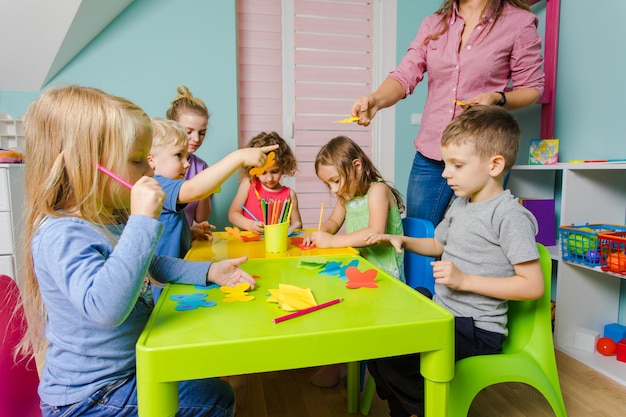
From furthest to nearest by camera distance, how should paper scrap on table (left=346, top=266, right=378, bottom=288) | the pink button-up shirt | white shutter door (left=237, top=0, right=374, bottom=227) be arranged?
1. white shutter door (left=237, top=0, right=374, bottom=227)
2. the pink button-up shirt
3. paper scrap on table (left=346, top=266, right=378, bottom=288)

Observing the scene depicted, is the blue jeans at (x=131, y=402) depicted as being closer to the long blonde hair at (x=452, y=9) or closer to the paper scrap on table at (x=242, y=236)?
the paper scrap on table at (x=242, y=236)

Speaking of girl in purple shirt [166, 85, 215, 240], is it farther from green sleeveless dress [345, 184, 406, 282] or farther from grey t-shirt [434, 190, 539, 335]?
grey t-shirt [434, 190, 539, 335]

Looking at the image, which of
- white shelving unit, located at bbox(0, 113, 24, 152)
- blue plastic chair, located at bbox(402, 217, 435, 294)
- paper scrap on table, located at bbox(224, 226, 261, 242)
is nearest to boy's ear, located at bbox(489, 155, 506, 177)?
blue plastic chair, located at bbox(402, 217, 435, 294)

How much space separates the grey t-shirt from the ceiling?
2.05 m

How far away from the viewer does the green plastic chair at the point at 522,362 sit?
0.87 m

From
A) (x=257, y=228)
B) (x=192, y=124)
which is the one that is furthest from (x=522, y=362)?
(x=192, y=124)

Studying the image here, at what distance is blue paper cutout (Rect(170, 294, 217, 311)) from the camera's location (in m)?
0.70

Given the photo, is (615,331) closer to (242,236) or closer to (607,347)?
(607,347)

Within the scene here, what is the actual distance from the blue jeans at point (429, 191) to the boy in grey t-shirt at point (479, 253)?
0.43 m

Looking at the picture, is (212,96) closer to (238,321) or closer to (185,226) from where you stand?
(185,226)

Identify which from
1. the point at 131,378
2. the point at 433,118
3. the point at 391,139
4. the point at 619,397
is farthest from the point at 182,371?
the point at 391,139

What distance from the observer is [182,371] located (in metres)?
0.54

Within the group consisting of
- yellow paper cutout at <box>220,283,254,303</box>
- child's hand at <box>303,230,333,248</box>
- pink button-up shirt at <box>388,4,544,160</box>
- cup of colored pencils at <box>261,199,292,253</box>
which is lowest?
yellow paper cutout at <box>220,283,254,303</box>

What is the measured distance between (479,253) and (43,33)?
2.26 m
